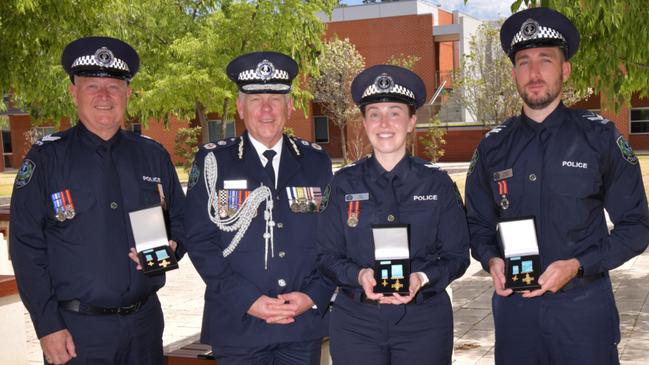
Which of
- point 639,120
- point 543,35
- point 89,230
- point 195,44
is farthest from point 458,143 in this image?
point 89,230

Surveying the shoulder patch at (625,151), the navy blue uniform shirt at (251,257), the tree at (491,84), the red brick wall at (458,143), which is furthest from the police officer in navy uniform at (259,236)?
the red brick wall at (458,143)

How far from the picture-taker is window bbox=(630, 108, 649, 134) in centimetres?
4097

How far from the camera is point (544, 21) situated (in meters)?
3.65

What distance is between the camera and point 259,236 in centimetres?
374

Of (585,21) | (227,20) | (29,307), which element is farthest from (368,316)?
(227,20)

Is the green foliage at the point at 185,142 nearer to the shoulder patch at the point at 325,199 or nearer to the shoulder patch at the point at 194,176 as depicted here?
the shoulder patch at the point at 194,176

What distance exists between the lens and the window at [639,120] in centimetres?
4097

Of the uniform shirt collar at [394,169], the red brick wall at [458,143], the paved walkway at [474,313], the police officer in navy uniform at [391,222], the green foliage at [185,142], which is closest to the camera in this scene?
the police officer in navy uniform at [391,222]

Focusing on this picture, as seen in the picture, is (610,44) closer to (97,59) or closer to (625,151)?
(625,151)

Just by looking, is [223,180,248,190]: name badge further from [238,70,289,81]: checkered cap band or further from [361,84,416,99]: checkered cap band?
[361,84,416,99]: checkered cap band

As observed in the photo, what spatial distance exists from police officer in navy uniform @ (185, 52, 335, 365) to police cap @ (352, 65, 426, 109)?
0.47 m

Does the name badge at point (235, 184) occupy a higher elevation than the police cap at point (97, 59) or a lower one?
lower

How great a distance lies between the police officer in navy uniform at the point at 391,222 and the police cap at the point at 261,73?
1.41 ft

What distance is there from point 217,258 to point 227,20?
17984 mm
